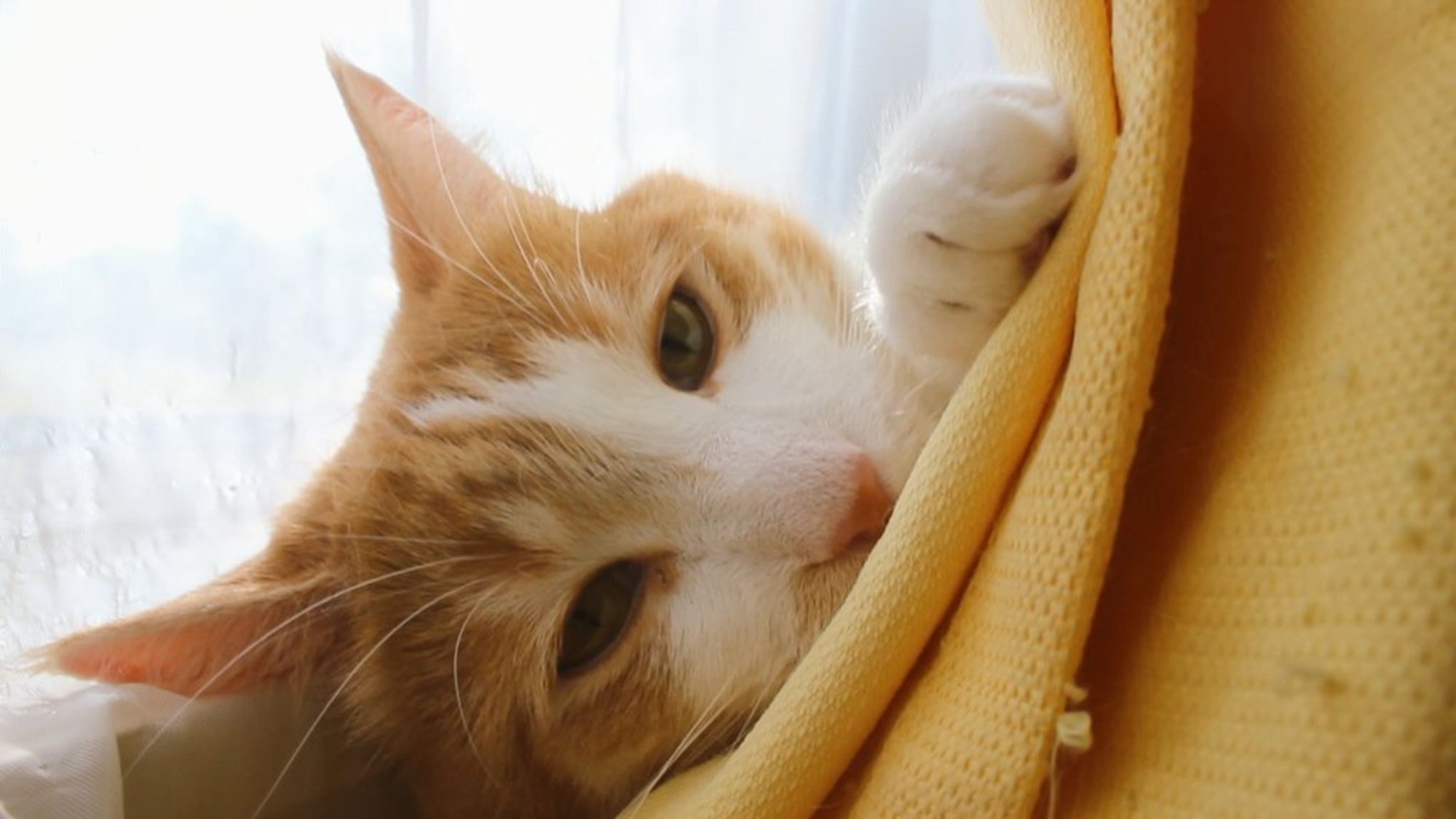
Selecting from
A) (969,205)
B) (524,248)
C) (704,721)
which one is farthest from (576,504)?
(969,205)

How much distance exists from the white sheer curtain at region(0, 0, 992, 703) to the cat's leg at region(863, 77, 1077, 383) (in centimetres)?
52

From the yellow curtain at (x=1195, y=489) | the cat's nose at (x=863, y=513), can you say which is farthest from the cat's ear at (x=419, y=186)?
the yellow curtain at (x=1195, y=489)

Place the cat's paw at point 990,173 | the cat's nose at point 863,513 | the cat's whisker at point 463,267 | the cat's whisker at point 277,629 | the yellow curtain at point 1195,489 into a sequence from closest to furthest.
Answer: the yellow curtain at point 1195,489
the cat's paw at point 990,173
the cat's nose at point 863,513
the cat's whisker at point 277,629
the cat's whisker at point 463,267

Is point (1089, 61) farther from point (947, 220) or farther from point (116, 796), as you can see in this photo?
point (116, 796)

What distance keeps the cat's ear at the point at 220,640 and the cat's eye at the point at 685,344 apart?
0.37 m

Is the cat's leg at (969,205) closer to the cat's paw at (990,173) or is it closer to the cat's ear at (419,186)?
the cat's paw at (990,173)

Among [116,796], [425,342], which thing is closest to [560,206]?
[425,342]

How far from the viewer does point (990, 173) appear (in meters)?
0.59

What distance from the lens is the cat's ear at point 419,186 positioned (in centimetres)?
109

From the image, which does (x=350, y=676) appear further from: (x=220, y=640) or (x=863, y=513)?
(x=863, y=513)

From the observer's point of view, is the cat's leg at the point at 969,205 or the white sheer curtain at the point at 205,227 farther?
the white sheer curtain at the point at 205,227

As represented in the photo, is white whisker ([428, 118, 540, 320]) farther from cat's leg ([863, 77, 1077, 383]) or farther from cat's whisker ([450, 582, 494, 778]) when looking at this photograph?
cat's leg ([863, 77, 1077, 383])

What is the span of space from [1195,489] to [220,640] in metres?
0.80

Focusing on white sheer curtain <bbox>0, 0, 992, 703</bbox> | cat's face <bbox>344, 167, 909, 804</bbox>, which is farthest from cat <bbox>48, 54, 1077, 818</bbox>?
white sheer curtain <bbox>0, 0, 992, 703</bbox>
